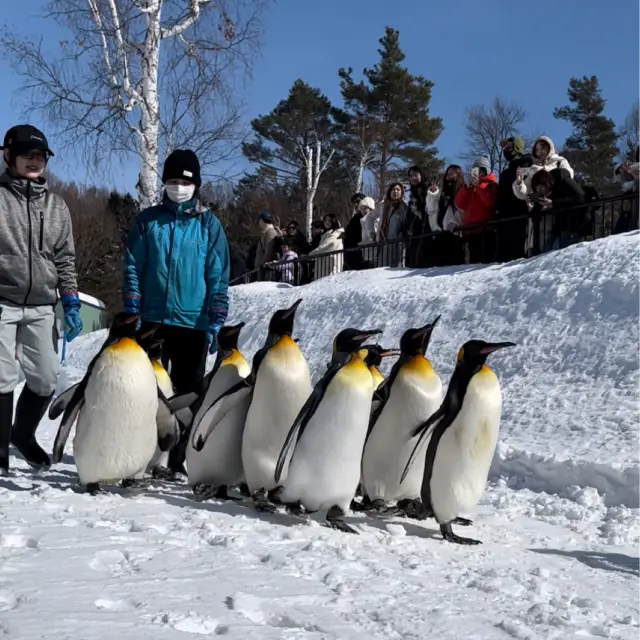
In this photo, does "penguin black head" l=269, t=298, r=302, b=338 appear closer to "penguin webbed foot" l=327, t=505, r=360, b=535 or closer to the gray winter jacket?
"penguin webbed foot" l=327, t=505, r=360, b=535

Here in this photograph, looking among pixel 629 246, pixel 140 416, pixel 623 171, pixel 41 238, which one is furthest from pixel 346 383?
pixel 623 171

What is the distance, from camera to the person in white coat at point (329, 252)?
11367 mm

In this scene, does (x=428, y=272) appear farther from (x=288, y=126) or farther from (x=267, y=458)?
(x=288, y=126)

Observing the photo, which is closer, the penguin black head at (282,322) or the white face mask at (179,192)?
the penguin black head at (282,322)

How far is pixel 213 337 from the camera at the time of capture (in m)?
4.73

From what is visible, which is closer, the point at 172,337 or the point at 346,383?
the point at 346,383

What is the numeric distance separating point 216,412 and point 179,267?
1.04m

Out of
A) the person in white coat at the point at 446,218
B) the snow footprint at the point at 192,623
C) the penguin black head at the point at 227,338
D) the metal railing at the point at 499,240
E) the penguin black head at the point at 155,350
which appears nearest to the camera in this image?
the snow footprint at the point at 192,623

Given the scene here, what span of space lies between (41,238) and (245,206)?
30.6 metres

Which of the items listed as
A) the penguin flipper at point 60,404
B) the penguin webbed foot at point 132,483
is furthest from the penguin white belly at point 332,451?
the penguin flipper at point 60,404

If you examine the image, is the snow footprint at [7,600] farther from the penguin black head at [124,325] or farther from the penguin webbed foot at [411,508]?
the penguin webbed foot at [411,508]

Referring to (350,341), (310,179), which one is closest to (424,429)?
(350,341)

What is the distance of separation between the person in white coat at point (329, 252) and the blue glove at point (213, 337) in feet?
21.6

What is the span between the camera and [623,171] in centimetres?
793
